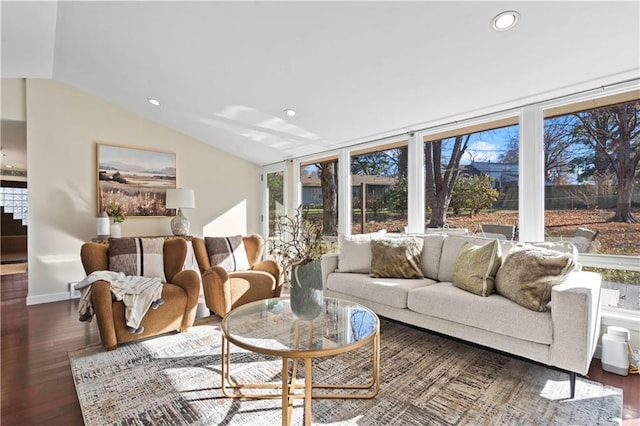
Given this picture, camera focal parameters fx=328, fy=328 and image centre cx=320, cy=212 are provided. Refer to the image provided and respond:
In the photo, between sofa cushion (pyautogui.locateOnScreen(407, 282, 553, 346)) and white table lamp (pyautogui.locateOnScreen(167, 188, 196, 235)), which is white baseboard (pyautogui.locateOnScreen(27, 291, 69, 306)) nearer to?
white table lamp (pyautogui.locateOnScreen(167, 188, 196, 235))

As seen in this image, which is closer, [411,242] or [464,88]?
[464,88]

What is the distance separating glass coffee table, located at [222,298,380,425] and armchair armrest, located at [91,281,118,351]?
1.14 m

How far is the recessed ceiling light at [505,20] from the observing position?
6.85 feet

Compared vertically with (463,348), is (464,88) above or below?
above

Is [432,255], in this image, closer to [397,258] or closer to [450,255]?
[450,255]

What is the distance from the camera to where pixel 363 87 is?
3.20 m

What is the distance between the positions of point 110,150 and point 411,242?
14.3 ft

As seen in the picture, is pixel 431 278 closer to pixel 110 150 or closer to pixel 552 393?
pixel 552 393

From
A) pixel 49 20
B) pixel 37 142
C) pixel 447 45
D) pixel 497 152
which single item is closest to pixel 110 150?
pixel 37 142

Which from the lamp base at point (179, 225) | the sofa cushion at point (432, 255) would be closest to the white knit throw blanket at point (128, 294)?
the lamp base at point (179, 225)

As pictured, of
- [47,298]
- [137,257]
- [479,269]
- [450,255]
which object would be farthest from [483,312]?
[47,298]

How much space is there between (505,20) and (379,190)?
8.49 ft

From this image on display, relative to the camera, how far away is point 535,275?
7.38ft

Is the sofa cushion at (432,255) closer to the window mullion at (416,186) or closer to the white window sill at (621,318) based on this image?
the window mullion at (416,186)
